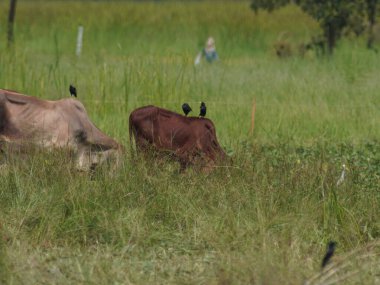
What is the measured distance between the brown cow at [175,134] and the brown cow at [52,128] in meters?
0.26

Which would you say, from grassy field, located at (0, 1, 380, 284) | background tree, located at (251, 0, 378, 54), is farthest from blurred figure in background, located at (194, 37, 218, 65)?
grassy field, located at (0, 1, 380, 284)

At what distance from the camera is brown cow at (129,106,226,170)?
8.38m

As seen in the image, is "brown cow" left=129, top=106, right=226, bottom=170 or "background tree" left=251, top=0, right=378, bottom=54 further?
"background tree" left=251, top=0, right=378, bottom=54

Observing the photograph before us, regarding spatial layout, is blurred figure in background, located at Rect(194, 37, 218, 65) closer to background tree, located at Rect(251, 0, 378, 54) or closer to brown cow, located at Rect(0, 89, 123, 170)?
background tree, located at Rect(251, 0, 378, 54)

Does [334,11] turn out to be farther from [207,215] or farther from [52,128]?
[207,215]

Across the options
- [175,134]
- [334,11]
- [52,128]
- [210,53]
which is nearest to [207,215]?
[175,134]

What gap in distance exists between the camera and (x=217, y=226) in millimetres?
6984

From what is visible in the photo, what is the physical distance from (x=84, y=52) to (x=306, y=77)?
5938mm

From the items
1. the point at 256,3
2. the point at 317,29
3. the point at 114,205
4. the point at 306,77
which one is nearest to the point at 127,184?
the point at 114,205

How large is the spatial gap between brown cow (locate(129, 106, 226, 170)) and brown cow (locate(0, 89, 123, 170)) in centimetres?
26

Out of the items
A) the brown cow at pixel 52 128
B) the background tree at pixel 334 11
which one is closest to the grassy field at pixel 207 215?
the brown cow at pixel 52 128

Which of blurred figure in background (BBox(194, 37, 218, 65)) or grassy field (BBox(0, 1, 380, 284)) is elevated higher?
blurred figure in background (BBox(194, 37, 218, 65))

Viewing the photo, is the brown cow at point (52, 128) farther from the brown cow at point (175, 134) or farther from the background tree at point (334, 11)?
the background tree at point (334, 11)

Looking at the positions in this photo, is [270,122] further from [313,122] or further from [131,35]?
[131,35]
